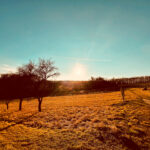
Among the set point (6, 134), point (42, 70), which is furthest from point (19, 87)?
point (6, 134)

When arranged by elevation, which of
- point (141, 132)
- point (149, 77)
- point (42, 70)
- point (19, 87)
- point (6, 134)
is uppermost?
point (42, 70)

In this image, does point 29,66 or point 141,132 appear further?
point 29,66

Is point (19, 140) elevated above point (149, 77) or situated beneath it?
situated beneath

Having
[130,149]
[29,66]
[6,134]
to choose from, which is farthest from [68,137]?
[29,66]

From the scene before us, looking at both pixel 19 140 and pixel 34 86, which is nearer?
pixel 19 140

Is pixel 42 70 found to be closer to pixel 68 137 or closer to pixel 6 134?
pixel 6 134

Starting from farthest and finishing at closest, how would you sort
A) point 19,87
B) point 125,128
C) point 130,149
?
point 19,87 < point 125,128 < point 130,149

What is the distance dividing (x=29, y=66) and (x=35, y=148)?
52.4 feet

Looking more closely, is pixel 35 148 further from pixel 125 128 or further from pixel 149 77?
pixel 149 77

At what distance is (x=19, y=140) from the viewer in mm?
7363

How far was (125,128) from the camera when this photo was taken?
834 cm

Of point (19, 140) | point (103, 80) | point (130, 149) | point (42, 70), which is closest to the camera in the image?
point (130, 149)

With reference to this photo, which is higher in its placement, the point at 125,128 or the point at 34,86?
the point at 34,86

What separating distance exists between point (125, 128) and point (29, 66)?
19234 millimetres
